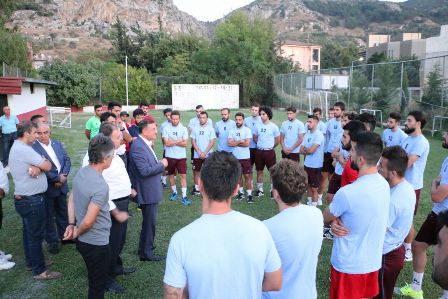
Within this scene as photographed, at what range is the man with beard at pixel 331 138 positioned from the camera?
7.54 meters

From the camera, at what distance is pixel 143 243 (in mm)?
5121

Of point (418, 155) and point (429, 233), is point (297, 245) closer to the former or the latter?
point (429, 233)

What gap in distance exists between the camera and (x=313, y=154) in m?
7.22

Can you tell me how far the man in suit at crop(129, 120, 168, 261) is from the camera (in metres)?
4.73

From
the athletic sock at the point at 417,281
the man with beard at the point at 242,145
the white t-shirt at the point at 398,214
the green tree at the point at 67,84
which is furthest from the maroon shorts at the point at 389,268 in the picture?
the green tree at the point at 67,84

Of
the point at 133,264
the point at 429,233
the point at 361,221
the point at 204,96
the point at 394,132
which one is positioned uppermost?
the point at 204,96

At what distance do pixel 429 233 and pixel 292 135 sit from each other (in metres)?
4.22

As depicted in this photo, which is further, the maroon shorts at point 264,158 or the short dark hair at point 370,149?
the maroon shorts at point 264,158

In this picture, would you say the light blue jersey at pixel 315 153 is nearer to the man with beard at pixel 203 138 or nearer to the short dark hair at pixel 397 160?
the man with beard at pixel 203 138

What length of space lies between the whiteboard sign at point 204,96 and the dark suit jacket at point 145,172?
29726 mm

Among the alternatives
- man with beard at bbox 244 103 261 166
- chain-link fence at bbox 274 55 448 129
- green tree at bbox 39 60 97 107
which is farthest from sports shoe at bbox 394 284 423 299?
Result: green tree at bbox 39 60 97 107

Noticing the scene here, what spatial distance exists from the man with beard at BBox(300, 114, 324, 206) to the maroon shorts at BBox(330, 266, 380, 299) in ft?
13.3

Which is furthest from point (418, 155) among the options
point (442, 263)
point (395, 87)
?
point (395, 87)

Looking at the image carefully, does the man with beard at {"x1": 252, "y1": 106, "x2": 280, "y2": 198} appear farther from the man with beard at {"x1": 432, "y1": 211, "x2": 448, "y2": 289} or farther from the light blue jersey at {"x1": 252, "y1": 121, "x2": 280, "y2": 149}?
the man with beard at {"x1": 432, "y1": 211, "x2": 448, "y2": 289}
